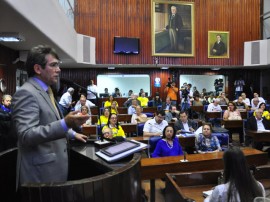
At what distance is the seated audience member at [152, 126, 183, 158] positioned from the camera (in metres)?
4.34

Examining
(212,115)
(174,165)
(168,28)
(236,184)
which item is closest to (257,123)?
(212,115)

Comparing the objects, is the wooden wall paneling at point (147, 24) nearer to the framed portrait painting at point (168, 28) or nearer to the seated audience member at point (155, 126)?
the framed portrait painting at point (168, 28)

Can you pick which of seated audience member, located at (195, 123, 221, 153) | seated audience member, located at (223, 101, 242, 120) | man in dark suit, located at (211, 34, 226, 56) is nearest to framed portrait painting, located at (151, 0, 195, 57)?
man in dark suit, located at (211, 34, 226, 56)

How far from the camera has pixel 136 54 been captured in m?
13.1

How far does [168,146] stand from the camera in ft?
14.4

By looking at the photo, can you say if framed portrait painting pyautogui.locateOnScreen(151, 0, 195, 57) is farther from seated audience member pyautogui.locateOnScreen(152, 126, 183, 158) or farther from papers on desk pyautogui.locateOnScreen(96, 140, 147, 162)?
papers on desk pyautogui.locateOnScreen(96, 140, 147, 162)

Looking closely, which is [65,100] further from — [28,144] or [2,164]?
[28,144]

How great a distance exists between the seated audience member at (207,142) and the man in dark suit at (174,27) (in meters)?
9.13

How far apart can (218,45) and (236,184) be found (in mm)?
13007

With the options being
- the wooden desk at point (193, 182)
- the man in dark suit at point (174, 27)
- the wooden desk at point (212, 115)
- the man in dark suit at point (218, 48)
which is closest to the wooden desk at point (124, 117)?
the wooden desk at point (212, 115)

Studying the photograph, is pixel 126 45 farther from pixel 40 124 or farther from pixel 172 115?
pixel 40 124

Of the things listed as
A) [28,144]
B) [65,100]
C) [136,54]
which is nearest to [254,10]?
[136,54]

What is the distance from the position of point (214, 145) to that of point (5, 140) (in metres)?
3.31

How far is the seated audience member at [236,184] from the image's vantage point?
1.90 metres
